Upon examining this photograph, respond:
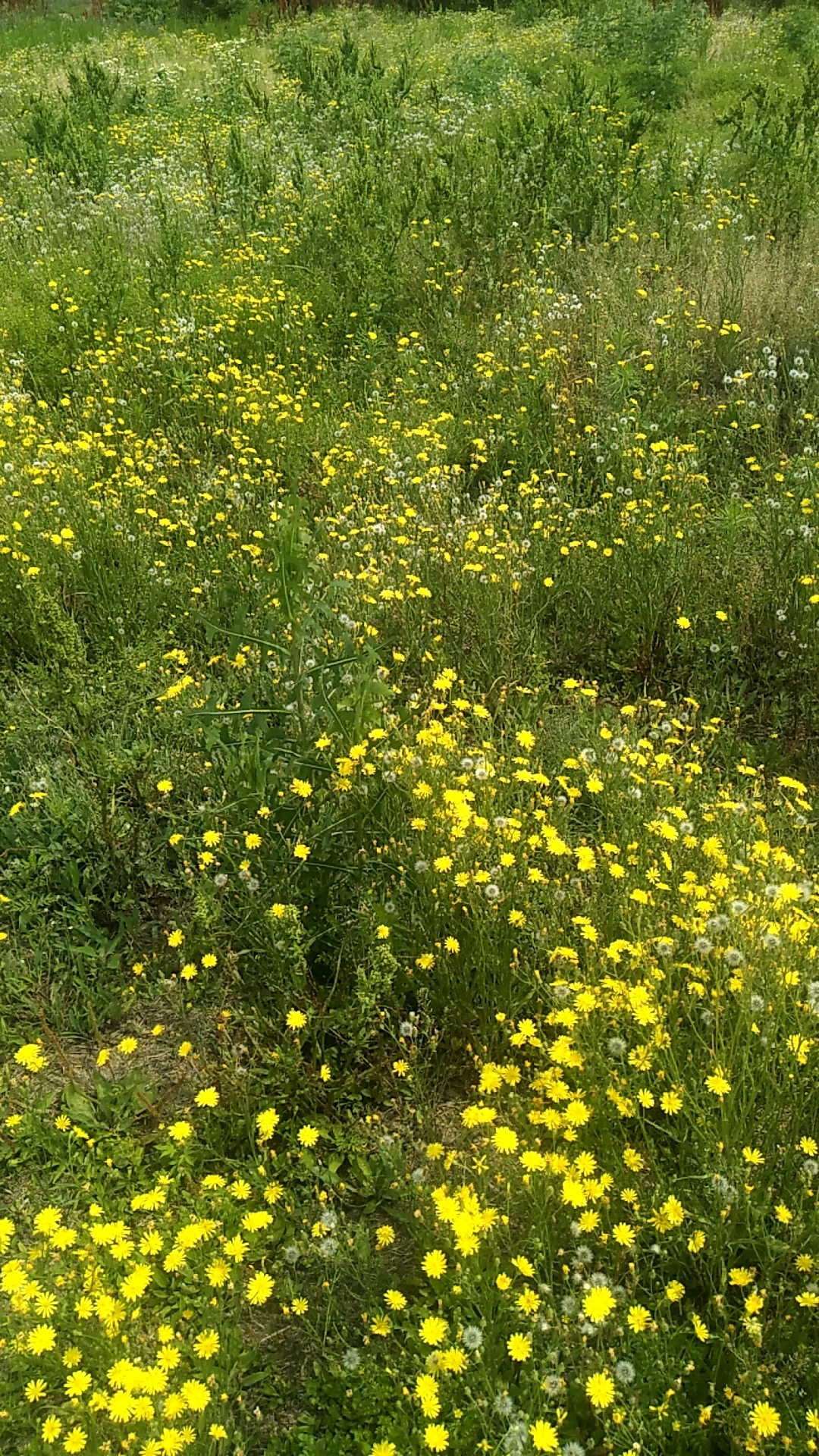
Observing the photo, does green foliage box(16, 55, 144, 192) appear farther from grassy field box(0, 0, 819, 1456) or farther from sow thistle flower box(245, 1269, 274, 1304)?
sow thistle flower box(245, 1269, 274, 1304)

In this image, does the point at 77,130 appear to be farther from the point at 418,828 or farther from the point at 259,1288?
the point at 259,1288

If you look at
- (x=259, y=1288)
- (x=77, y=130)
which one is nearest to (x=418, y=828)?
(x=259, y=1288)

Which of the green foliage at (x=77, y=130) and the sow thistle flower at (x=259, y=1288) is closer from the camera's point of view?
the sow thistle flower at (x=259, y=1288)

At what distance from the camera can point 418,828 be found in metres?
2.62

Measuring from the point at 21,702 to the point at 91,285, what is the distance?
3.88 metres

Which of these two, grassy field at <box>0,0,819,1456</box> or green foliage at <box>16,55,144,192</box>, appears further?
green foliage at <box>16,55,144,192</box>

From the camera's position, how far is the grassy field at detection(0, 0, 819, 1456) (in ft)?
6.07

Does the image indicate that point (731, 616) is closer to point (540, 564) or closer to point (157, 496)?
point (540, 564)

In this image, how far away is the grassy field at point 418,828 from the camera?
1852 millimetres

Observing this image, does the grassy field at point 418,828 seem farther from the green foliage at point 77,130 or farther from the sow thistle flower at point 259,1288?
the green foliage at point 77,130

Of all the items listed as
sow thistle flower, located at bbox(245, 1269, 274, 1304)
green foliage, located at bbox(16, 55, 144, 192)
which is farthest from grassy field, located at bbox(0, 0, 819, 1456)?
green foliage, located at bbox(16, 55, 144, 192)

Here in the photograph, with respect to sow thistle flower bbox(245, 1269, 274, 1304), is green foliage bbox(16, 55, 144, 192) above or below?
above

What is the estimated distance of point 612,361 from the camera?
5191 mm

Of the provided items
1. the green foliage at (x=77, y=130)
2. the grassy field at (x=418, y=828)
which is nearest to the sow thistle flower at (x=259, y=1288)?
the grassy field at (x=418, y=828)
